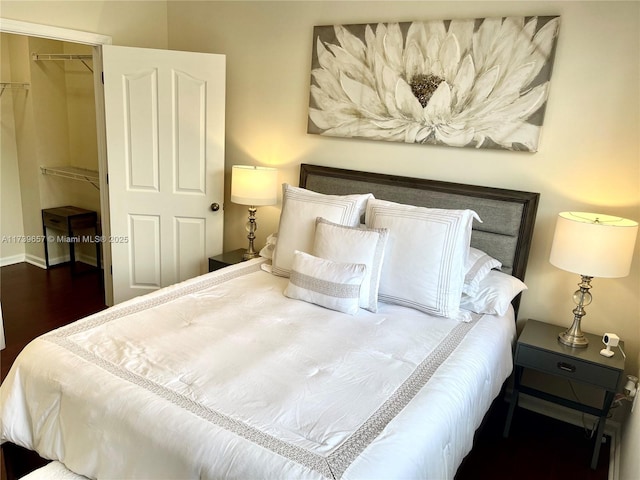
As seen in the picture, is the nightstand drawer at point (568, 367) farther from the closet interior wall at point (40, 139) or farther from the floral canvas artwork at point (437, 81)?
the closet interior wall at point (40, 139)

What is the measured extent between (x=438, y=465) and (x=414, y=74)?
211 centimetres

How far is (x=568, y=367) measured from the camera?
7.51 ft

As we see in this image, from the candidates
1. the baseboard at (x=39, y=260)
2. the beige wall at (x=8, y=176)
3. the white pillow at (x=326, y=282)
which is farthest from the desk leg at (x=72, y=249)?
the white pillow at (x=326, y=282)

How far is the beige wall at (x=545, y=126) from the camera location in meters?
2.33

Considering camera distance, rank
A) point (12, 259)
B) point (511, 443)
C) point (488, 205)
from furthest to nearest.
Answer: point (12, 259) < point (488, 205) < point (511, 443)

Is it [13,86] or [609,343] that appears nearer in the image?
[609,343]

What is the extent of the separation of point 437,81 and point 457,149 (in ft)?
1.33

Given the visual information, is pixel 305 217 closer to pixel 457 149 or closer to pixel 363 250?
pixel 363 250

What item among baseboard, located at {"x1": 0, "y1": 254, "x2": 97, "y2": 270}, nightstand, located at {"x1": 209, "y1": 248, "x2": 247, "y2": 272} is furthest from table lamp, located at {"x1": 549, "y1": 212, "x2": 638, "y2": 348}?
baseboard, located at {"x1": 0, "y1": 254, "x2": 97, "y2": 270}

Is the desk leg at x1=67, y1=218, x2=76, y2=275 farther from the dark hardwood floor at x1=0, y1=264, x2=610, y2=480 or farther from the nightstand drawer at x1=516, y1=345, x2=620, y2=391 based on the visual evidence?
the nightstand drawer at x1=516, y1=345, x2=620, y2=391

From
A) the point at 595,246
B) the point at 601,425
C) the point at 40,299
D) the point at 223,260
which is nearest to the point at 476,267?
the point at 595,246

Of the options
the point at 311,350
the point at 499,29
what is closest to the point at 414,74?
the point at 499,29

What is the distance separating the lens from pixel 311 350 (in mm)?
1900

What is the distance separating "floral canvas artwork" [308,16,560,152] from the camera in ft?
8.15
